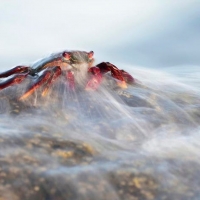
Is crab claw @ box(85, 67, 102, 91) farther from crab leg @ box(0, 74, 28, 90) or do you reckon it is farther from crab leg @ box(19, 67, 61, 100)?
crab leg @ box(0, 74, 28, 90)

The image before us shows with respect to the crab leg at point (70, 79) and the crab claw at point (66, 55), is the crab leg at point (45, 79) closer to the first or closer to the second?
the crab leg at point (70, 79)

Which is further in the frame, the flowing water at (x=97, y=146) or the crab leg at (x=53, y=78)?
the crab leg at (x=53, y=78)

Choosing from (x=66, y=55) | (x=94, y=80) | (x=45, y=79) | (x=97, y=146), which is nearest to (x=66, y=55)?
(x=66, y=55)

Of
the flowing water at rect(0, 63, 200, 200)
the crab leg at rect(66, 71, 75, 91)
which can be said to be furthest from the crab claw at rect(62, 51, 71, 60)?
the flowing water at rect(0, 63, 200, 200)

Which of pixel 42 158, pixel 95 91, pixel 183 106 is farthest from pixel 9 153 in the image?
pixel 183 106

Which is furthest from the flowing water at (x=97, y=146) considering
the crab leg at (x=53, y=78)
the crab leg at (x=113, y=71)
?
the crab leg at (x=113, y=71)

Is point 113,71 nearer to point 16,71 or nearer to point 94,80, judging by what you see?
point 94,80
